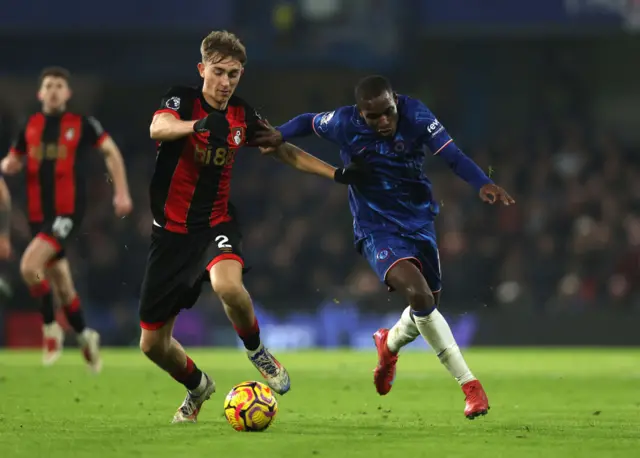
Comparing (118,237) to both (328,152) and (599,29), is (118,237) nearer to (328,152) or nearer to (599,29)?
(328,152)

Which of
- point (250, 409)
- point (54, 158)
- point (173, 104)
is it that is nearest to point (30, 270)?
point (54, 158)

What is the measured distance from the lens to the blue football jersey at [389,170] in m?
8.06

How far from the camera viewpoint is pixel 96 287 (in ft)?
60.6

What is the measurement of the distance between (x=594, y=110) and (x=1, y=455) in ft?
60.4

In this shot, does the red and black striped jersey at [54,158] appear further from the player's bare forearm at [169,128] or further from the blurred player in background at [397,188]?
the player's bare forearm at [169,128]

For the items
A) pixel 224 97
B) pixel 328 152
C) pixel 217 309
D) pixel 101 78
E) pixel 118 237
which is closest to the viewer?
pixel 224 97

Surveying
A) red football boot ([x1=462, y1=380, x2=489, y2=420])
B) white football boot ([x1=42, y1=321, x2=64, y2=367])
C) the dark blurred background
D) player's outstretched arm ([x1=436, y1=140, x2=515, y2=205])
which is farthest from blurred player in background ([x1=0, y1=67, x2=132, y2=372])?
red football boot ([x1=462, y1=380, x2=489, y2=420])

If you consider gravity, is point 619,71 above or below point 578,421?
above

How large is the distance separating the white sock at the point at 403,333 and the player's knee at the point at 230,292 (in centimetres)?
141

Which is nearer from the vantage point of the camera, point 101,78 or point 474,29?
point 474,29

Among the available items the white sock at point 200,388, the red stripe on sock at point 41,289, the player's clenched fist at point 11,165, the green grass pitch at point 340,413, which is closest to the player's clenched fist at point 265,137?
the white sock at point 200,388

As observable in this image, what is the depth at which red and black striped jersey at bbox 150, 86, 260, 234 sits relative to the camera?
748 centimetres

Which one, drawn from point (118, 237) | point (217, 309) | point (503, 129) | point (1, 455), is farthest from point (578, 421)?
point (503, 129)

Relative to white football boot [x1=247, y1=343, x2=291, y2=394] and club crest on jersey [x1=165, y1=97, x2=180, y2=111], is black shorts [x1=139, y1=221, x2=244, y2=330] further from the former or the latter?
club crest on jersey [x1=165, y1=97, x2=180, y2=111]
